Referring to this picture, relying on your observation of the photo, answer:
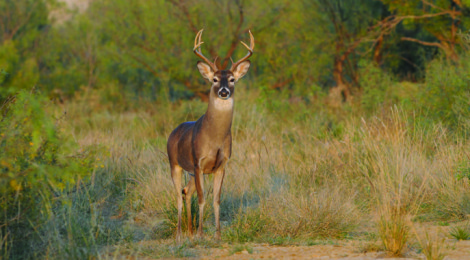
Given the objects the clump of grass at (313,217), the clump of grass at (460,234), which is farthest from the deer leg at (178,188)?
the clump of grass at (460,234)

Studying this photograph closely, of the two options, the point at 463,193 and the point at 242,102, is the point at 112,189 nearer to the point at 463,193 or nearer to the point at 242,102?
the point at 463,193

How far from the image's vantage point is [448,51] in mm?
17781

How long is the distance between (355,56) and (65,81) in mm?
12391

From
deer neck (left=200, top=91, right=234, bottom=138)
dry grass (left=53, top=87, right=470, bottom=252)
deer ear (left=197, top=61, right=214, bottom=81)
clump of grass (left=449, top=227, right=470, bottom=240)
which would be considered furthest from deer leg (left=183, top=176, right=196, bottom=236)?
clump of grass (left=449, top=227, right=470, bottom=240)

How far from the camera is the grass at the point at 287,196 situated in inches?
238

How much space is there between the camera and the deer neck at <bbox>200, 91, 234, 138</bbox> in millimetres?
7109

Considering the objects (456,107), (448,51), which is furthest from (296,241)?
Result: (448,51)

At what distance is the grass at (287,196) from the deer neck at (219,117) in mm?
1022

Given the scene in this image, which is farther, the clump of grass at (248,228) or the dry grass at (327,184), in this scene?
the dry grass at (327,184)

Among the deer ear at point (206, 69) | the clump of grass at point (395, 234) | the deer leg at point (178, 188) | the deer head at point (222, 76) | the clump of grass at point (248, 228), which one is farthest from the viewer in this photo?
the deer ear at point (206, 69)

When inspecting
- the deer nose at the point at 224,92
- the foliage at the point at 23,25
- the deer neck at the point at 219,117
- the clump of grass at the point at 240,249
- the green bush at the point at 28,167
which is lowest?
the clump of grass at the point at 240,249

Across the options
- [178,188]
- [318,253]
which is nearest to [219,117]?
[178,188]

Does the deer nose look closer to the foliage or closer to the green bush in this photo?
the green bush

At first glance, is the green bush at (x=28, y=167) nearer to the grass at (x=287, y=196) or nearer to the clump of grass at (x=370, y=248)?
the grass at (x=287, y=196)
